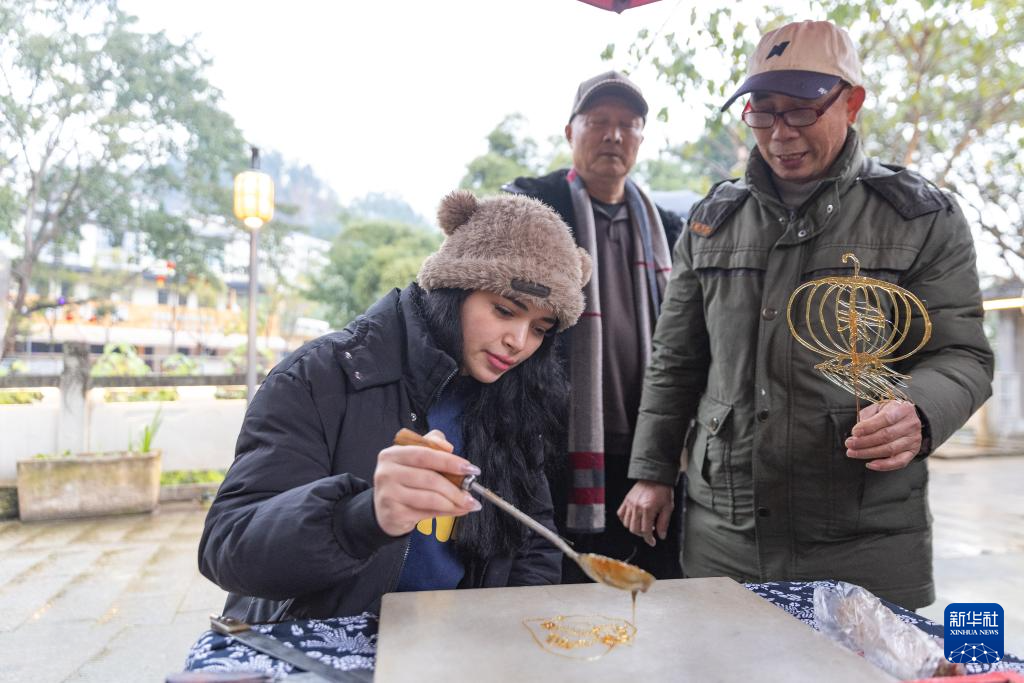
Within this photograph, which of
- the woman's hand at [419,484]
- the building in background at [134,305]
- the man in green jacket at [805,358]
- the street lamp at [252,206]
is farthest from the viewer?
the building in background at [134,305]

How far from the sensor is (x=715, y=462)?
1.69m

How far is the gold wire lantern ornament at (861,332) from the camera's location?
1272 mm

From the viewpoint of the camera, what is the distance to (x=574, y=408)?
2199 millimetres

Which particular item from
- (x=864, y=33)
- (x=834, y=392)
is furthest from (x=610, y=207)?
(x=864, y=33)

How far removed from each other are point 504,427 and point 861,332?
0.70 m

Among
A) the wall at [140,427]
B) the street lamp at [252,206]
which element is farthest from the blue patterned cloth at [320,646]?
the wall at [140,427]

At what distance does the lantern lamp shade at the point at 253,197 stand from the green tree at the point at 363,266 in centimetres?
503

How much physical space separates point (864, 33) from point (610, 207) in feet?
13.3

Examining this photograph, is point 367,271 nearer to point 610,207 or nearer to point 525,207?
point 610,207

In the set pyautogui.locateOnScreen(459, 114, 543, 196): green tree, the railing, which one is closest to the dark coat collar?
the railing

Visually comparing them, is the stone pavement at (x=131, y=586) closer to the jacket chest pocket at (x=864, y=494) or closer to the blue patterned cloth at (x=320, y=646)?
the jacket chest pocket at (x=864, y=494)

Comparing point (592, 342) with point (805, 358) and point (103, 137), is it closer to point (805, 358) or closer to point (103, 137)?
point (805, 358)

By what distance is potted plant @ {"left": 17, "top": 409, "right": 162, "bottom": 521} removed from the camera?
247 inches

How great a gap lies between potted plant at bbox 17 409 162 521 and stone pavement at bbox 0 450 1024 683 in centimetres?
13
